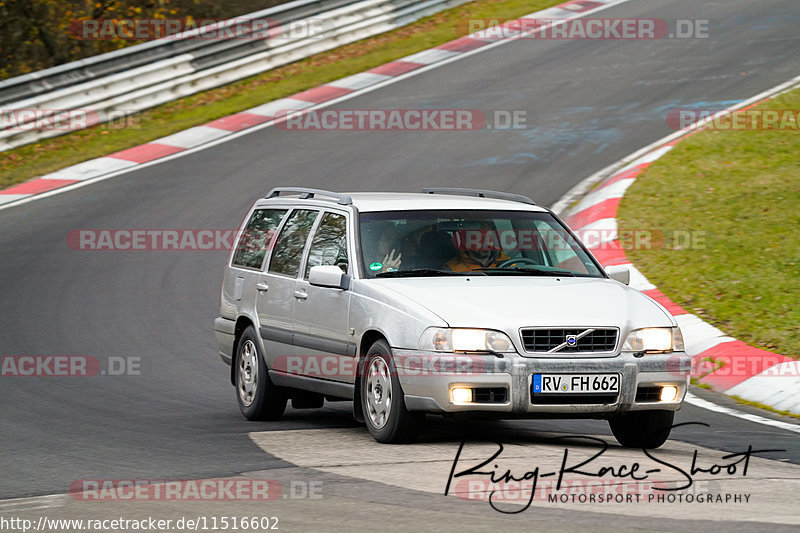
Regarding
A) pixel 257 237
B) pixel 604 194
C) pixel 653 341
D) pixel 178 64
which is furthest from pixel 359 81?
pixel 653 341

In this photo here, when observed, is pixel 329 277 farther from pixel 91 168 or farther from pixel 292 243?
pixel 91 168

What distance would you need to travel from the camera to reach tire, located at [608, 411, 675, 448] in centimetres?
775

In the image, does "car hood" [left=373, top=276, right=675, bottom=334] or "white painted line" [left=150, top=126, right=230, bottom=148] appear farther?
"white painted line" [left=150, top=126, right=230, bottom=148]

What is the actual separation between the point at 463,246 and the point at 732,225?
703 centimetres

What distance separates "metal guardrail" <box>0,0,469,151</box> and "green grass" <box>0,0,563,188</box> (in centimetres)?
21

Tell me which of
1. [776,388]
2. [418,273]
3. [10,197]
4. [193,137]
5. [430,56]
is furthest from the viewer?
[430,56]

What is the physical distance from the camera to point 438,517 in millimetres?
5773

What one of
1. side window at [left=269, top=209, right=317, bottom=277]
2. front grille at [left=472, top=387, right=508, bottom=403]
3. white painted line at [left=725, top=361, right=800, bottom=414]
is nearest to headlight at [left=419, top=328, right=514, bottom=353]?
front grille at [left=472, top=387, right=508, bottom=403]

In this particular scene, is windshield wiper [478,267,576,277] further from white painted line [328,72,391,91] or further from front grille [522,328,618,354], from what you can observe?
white painted line [328,72,391,91]

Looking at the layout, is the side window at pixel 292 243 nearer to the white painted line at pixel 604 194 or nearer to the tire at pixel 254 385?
the tire at pixel 254 385

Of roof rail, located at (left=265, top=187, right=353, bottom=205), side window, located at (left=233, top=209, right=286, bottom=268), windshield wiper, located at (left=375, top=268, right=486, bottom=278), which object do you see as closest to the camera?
windshield wiper, located at (left=375, top=268, right=486, bottom=278)

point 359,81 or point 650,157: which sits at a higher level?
point 359,81

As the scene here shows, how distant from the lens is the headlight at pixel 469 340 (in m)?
7.29

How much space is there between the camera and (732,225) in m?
14.5
